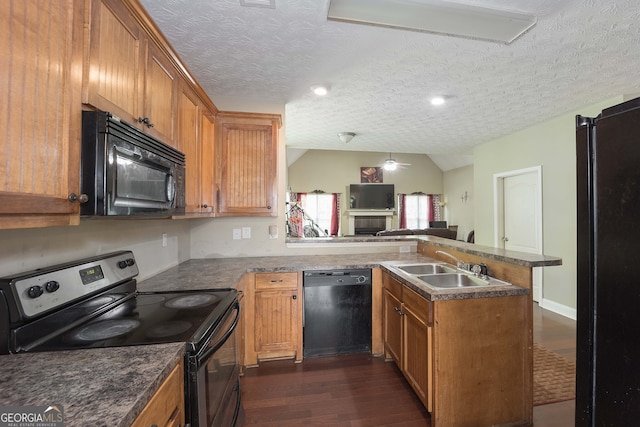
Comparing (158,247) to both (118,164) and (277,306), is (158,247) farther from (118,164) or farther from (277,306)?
(118,164)

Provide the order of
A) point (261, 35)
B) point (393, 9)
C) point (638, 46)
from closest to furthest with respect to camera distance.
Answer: point (393, 9)
point (261, 35)
point (638, 46)

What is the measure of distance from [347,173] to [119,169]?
7.91m

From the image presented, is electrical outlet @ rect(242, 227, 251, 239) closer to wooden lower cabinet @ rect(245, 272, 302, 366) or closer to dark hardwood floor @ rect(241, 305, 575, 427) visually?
wooden lower cabinet @ rect(245, 272, 302, 366)

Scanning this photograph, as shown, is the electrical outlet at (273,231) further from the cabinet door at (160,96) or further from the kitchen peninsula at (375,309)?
the cabinet door at (160,96)

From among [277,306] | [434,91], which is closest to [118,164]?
[277,306]

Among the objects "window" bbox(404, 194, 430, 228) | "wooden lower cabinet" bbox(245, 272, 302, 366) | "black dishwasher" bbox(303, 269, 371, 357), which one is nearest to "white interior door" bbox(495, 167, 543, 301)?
"black dishwasher" bbox(303, 269, 371, 357)

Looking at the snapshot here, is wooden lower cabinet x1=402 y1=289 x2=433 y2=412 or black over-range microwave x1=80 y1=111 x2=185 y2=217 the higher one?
black over-range microwave x1=80 y1=111 x2=185 y2=217

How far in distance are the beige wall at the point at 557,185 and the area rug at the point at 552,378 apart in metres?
1.29

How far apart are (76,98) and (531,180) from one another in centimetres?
494

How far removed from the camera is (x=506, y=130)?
12.8ft

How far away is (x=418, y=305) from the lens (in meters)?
1.69

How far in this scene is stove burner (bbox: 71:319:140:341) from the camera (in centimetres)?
99

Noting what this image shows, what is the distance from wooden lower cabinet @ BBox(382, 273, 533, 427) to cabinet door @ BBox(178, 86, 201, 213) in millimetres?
1707

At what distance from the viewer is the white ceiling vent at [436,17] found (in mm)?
1392
